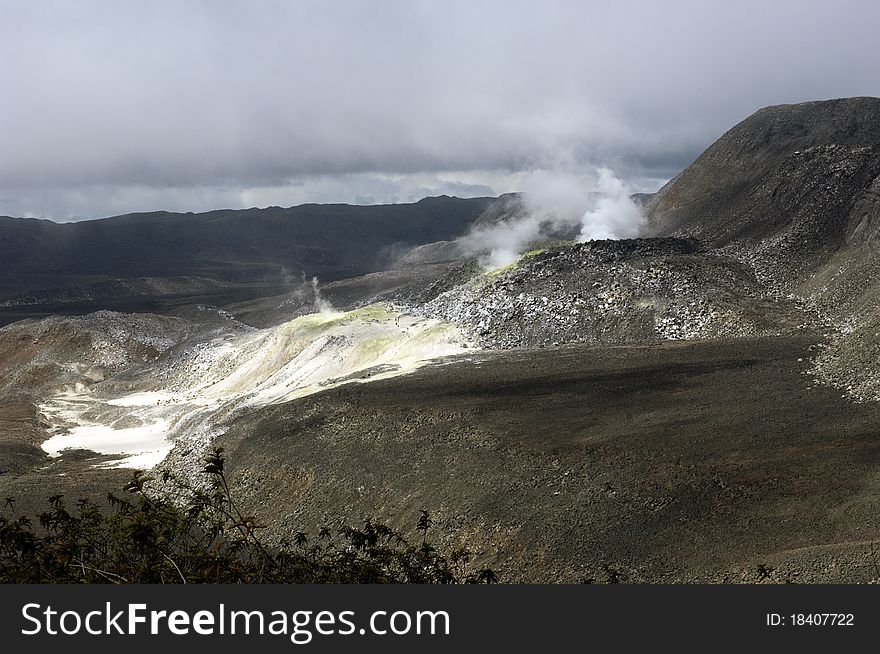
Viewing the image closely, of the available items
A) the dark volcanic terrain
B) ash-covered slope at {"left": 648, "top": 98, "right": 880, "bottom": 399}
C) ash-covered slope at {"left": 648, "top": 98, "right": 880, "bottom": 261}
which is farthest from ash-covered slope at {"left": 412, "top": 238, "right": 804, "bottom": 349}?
ash-covered slope at {"left": 648, "top": 98, "right": 880, "bottom": 261}

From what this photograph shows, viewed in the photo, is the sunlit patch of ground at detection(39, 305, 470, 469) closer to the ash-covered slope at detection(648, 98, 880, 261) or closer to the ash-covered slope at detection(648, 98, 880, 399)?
the ash-covered slope at detection(648, 98, 880, 399)

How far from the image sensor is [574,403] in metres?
31.7

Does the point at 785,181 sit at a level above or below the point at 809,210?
above

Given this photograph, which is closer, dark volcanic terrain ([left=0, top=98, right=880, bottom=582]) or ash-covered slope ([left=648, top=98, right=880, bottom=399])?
dark volcanic terrain ([left=0, top=98, right=880, bottom=582])

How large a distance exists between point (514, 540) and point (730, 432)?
10717mm

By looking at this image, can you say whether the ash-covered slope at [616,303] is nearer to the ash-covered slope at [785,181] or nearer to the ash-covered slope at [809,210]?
the ash-covered slope at [809,210]

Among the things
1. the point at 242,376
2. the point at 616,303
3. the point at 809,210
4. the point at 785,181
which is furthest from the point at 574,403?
the point at 785,181

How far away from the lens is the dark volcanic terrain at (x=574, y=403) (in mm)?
21609

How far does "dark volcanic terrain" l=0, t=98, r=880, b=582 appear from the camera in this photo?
2161 cm

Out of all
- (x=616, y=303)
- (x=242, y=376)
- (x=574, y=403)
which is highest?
(x=616, y=303)

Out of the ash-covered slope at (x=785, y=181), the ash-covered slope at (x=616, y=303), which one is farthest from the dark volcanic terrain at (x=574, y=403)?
the ash-covered slope at (x=785, y=181)

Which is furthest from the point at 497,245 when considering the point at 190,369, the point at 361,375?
the point at 361,375

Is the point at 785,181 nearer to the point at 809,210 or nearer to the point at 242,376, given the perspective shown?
the point at 809,210

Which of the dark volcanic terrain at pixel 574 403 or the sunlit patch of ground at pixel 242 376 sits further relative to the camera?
the sunlit patch of ground at pixel 242 376
